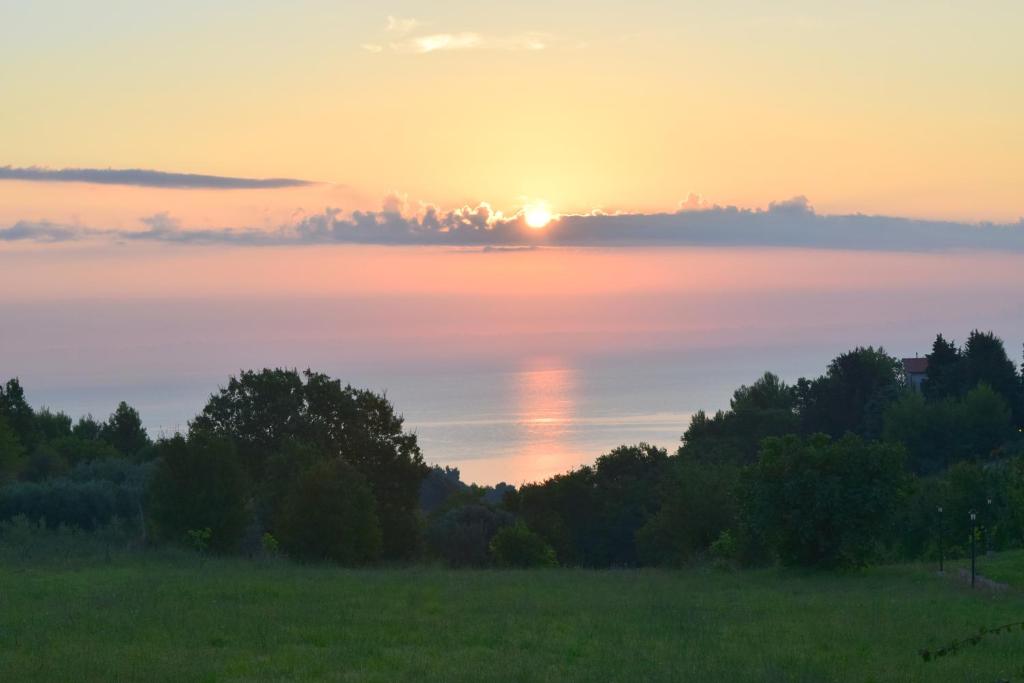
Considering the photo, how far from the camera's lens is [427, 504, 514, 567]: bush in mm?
51594

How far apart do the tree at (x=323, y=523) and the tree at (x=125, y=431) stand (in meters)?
47.4

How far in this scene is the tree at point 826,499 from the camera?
27.5 m

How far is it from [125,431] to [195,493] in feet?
163

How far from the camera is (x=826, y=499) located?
27500mm

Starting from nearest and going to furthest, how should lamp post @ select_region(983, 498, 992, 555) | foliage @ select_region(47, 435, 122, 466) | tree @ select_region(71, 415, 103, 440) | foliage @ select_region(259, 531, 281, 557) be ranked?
lamp post @ select_region(983, 498, 992, 555) < foliage @ select_region(259, 531, 281, 557) < foliage @ select_region(47, 435, 122, 466) < tree @ select_region(71, 415, 103, 440)

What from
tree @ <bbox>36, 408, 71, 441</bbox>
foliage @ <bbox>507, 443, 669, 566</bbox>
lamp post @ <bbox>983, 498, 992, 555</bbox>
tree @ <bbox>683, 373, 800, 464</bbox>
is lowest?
foliage @ <bbox>507, 443, 669, 566</bbox>

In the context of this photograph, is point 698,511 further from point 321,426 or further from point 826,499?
point 321,426

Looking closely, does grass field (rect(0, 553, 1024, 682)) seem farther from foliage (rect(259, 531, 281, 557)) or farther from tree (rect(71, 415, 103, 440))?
tree (rect(71, 415, 103, 440))

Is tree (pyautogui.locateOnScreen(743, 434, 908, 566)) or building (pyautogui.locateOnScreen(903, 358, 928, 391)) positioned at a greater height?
tree (pyautogui.locateOnScreen(743, 434, 908, 566))

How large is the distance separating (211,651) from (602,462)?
50915 mm

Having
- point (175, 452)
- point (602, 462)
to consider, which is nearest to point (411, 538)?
point (175, 452)

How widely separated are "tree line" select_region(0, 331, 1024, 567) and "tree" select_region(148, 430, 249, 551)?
4 centimetres

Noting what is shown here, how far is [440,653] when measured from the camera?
16.1 m

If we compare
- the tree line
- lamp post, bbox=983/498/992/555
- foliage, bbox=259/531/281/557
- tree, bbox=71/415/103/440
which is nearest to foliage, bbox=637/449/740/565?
the tree line
